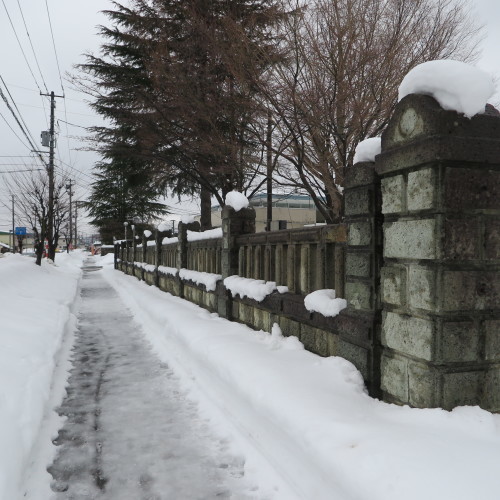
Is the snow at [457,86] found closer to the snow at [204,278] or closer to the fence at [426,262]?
the fence at [426,262]

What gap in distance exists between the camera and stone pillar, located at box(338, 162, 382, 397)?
3436mm

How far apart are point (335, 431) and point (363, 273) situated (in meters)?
1.36

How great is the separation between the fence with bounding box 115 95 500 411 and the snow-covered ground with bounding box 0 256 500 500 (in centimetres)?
23

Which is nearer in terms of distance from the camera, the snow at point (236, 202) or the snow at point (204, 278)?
the snow at point (236, 202)

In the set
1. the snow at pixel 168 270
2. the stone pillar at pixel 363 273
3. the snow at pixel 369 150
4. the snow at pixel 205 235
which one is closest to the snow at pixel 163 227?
the snow at pixel 168 270

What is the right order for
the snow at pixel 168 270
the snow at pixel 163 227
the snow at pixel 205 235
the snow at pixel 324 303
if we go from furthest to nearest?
the snow at pixel 163 227 < the snow at pixel 168 270 < the snow at pixel 205 235 < the snow at pixel 324 303

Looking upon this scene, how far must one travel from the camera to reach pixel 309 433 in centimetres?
276

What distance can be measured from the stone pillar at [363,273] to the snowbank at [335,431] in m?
0.18

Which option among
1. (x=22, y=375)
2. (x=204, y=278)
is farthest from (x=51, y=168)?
(x=22, y=375)

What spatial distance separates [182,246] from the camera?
35.3ft

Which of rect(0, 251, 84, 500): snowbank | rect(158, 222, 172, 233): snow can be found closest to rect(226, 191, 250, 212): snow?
rect(0, 251, 84, 500): snowbank

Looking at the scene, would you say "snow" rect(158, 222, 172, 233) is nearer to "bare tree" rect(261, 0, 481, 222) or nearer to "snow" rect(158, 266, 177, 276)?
Result: "snow" rect(158, 266, 177, 276)

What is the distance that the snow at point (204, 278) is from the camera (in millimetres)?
7914

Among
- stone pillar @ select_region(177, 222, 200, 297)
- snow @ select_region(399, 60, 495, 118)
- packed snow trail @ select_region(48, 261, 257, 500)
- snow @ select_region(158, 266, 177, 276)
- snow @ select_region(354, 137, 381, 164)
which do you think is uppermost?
snow @ select_region(399, 60, 495, 118)
